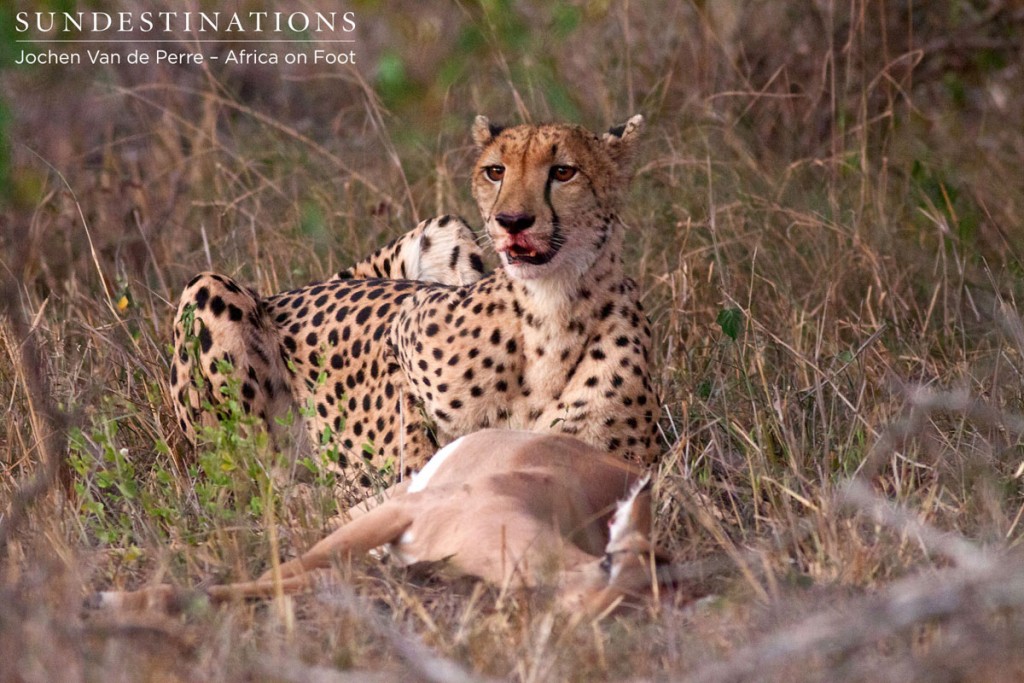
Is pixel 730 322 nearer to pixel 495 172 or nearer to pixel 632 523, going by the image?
pixel 495 172

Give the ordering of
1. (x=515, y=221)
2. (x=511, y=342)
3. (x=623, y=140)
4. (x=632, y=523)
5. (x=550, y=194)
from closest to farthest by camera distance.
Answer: (x=632, y=523) < (x=515, y=221) < (x=550, y=194) < (x=511, y=342) < (x=623, y=140)

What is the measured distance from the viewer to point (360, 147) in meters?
7.05

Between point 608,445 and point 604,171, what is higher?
point 604,171

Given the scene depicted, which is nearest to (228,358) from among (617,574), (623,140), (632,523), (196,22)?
(623,140)

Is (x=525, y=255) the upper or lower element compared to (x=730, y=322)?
upper

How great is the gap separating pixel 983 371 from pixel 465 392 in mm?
1581

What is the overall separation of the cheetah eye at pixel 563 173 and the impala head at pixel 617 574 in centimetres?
123

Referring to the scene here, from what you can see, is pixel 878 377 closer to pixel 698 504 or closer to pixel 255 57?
pixel 698 504

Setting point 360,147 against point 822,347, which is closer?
point 822,347

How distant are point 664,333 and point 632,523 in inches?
82.9

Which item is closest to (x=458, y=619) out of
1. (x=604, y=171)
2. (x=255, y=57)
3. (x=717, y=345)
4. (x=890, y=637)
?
(x=890, y=637)

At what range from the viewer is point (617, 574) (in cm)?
298

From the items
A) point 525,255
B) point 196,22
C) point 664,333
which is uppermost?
point 196,22

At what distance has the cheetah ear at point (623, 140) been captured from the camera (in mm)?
4328
